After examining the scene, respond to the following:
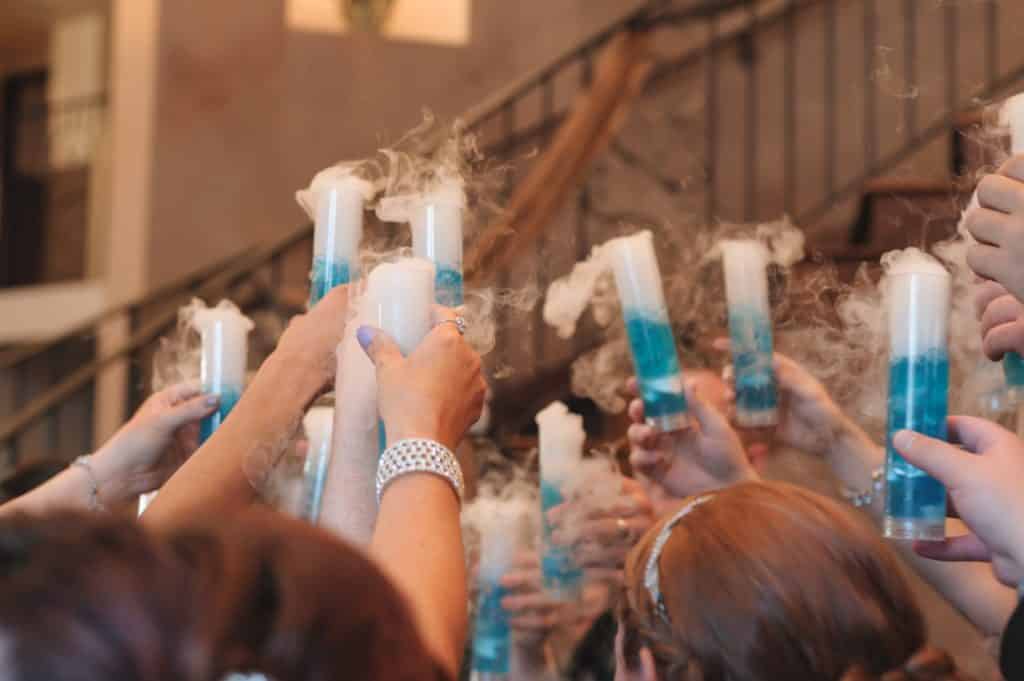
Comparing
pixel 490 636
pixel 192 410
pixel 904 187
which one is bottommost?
pixel 490 636

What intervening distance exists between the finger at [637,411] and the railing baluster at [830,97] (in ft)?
11.0

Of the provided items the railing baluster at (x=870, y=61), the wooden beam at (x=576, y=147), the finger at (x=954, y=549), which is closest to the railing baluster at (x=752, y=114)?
the railing baluster at (x=870, y=61)

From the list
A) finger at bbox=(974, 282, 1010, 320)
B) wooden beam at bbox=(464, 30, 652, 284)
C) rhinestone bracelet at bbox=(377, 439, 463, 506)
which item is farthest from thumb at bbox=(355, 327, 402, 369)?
wooden beam at bbox=(464, 30, 652, 284)

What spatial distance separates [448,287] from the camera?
53.0 inches

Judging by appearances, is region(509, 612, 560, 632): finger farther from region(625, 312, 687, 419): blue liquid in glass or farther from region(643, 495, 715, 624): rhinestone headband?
region(643, 495, 715, 624): rhinestone headband

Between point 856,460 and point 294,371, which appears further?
point 856,460

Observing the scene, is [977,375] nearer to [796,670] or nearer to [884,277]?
[884,277]

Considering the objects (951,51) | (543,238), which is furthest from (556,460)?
(951,51)

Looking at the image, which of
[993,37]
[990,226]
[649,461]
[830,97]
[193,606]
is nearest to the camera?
[193,606]

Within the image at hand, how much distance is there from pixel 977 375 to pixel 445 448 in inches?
30.4

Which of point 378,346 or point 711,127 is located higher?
point 711,127

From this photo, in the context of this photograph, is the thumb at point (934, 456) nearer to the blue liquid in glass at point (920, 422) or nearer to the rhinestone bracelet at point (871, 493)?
the blue liquid in glass at point (920, 422)

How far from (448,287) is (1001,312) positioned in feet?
1.97

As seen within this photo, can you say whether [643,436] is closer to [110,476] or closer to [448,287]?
[448,287]
